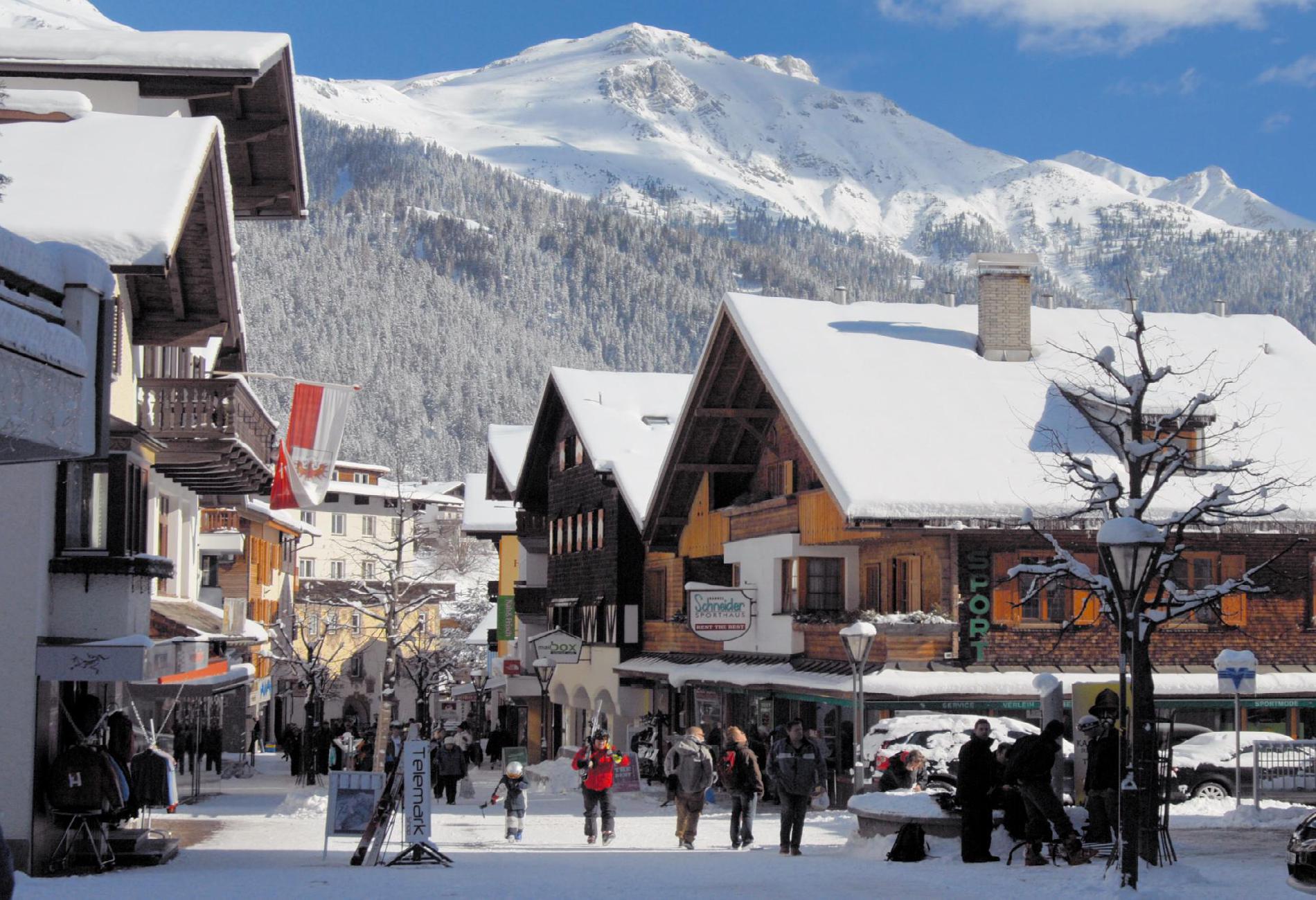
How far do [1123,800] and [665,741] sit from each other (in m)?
26.8

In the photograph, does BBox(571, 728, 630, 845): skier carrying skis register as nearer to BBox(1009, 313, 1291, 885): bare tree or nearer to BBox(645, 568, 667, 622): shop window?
BBox(1009, 313, 1291, 885): bare tree

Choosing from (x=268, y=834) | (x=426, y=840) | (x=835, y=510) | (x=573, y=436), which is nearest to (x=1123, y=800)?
(x=426, y=840)

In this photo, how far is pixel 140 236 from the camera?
1817 centimetres

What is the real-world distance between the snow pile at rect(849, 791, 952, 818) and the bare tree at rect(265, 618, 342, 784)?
22.1m

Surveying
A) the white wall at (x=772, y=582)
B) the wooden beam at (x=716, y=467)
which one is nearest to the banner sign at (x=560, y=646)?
the white wall at (x=772, y=582)

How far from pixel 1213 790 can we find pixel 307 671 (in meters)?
41.7

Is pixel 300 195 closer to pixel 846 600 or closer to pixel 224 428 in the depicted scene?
pixel 224 428

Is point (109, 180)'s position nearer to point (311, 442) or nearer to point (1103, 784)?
point (311, 442)

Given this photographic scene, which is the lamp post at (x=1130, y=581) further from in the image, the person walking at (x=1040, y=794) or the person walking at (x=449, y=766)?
the person walking at (x=449, y=766)

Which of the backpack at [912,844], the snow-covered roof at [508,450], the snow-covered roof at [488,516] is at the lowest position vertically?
the backpack at [912,844]

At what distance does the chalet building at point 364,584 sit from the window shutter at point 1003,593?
15.8 metres

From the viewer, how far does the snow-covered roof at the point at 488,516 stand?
226 feet

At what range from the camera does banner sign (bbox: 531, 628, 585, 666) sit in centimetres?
4494

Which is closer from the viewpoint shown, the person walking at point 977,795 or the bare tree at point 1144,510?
the bare tree at point 1144,510
